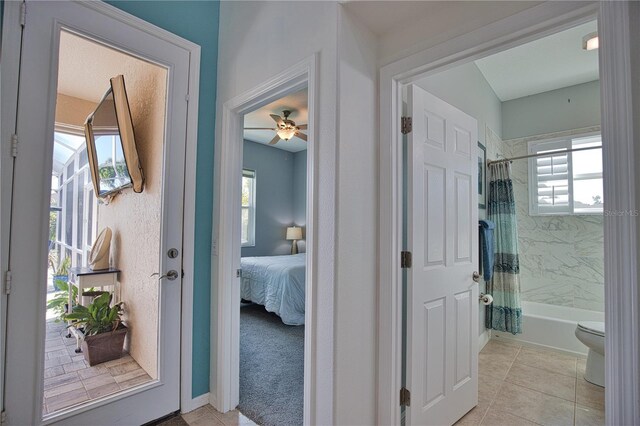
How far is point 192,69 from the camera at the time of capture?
2.03m

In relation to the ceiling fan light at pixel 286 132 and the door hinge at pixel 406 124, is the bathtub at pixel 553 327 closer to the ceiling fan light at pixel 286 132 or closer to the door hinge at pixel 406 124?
the door hinge at pixel 406 124

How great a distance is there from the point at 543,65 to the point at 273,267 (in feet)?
12.4

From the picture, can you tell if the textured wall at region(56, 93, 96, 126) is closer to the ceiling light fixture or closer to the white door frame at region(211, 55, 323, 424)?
the white door frame at region(211, 55, 323, 424)

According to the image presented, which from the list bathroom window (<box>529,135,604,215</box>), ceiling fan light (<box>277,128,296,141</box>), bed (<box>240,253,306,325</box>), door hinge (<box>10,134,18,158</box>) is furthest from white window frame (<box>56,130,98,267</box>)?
bathroom window (<box>529,135,604,215</box>)

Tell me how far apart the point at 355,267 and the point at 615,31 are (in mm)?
1299

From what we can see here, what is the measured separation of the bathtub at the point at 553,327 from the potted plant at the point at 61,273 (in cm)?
398

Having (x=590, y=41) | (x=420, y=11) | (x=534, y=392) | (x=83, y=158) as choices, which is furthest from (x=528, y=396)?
(x=83, y=158)

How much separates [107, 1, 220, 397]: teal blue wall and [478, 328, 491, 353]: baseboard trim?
2666 millimetres

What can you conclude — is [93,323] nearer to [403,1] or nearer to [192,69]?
[192,69]

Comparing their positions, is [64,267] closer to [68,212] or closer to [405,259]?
[68,212]

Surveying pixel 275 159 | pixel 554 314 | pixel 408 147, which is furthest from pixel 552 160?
pixel 275 159

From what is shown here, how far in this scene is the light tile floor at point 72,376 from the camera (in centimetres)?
153

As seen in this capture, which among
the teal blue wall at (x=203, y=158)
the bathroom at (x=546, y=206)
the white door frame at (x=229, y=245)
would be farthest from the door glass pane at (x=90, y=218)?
the bathroom at (x=546, y=206)

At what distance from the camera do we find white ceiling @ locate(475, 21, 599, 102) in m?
2.64
